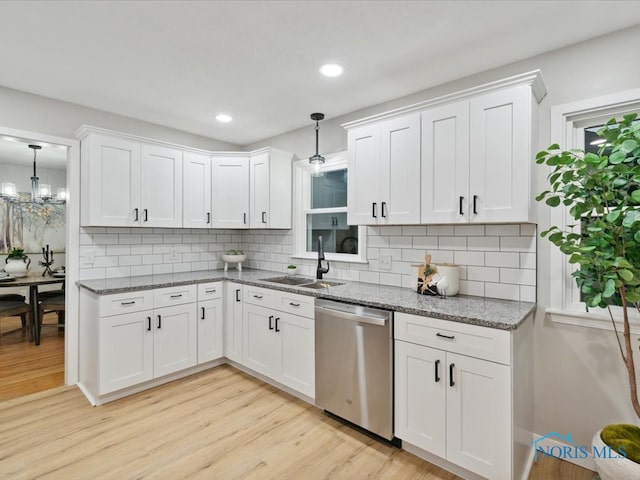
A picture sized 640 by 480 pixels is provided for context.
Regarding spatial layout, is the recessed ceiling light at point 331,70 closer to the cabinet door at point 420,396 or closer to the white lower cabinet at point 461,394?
the white lower cabinet at point 461,394

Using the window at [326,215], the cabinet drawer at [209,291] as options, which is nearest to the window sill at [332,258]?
the window at [326,215]

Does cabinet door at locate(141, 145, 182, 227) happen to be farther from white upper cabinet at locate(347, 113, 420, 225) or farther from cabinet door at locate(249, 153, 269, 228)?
white upper cabinet at locate(347, 113, 420, 225)

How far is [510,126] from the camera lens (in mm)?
2066

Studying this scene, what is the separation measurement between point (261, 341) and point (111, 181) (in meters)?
2.00

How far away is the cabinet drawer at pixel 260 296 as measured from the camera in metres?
3.04

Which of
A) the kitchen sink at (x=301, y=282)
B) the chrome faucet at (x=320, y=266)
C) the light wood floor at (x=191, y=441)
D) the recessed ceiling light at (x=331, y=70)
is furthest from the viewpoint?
the chrome faucet at (x=320, y=266)

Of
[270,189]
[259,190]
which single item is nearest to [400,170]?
[270,189]

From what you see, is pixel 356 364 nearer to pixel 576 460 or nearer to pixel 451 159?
pixel 576 460

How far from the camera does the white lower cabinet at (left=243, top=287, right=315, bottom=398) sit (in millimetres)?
2744

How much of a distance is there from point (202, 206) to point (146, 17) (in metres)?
2.12

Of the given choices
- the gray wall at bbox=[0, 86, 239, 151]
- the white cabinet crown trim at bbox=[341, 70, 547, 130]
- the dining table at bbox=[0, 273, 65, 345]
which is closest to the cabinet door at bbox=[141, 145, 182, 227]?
the gray wall at bbox=[0, 86, 239, 151]

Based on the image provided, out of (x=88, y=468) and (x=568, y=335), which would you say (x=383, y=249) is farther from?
(x=88, y=468)

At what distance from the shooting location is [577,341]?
6.88 feet

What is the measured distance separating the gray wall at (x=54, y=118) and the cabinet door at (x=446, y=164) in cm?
289
